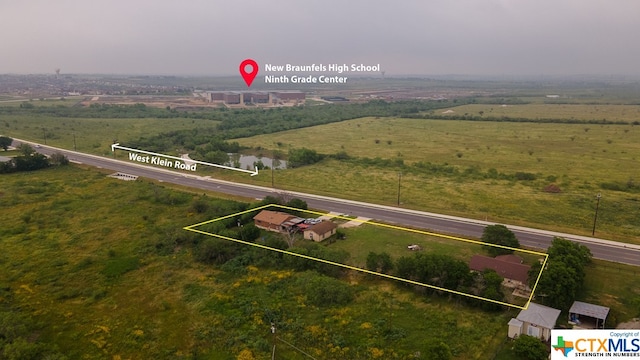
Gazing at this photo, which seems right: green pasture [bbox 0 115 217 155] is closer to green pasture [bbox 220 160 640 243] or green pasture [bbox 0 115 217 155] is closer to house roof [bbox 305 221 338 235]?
green pasture [bbox 220 160 640 243]

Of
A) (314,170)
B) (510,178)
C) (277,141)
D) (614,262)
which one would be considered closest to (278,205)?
(314,170)

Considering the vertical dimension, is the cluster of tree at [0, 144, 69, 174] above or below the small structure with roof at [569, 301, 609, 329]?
above

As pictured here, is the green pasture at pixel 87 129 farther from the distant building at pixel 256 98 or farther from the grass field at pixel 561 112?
the grass field at pixel 561 112

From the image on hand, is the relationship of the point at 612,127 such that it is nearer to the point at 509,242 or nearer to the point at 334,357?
the point at 509,242

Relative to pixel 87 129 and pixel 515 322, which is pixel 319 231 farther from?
pixel 87 129

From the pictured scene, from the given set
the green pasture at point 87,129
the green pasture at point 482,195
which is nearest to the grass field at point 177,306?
the green pasture at point 482,195

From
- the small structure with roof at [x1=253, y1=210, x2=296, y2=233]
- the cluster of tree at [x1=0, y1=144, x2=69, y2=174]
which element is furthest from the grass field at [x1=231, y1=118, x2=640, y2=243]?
the cluster of tree at [x1=0, y1=144, x2=69, y2=174]
